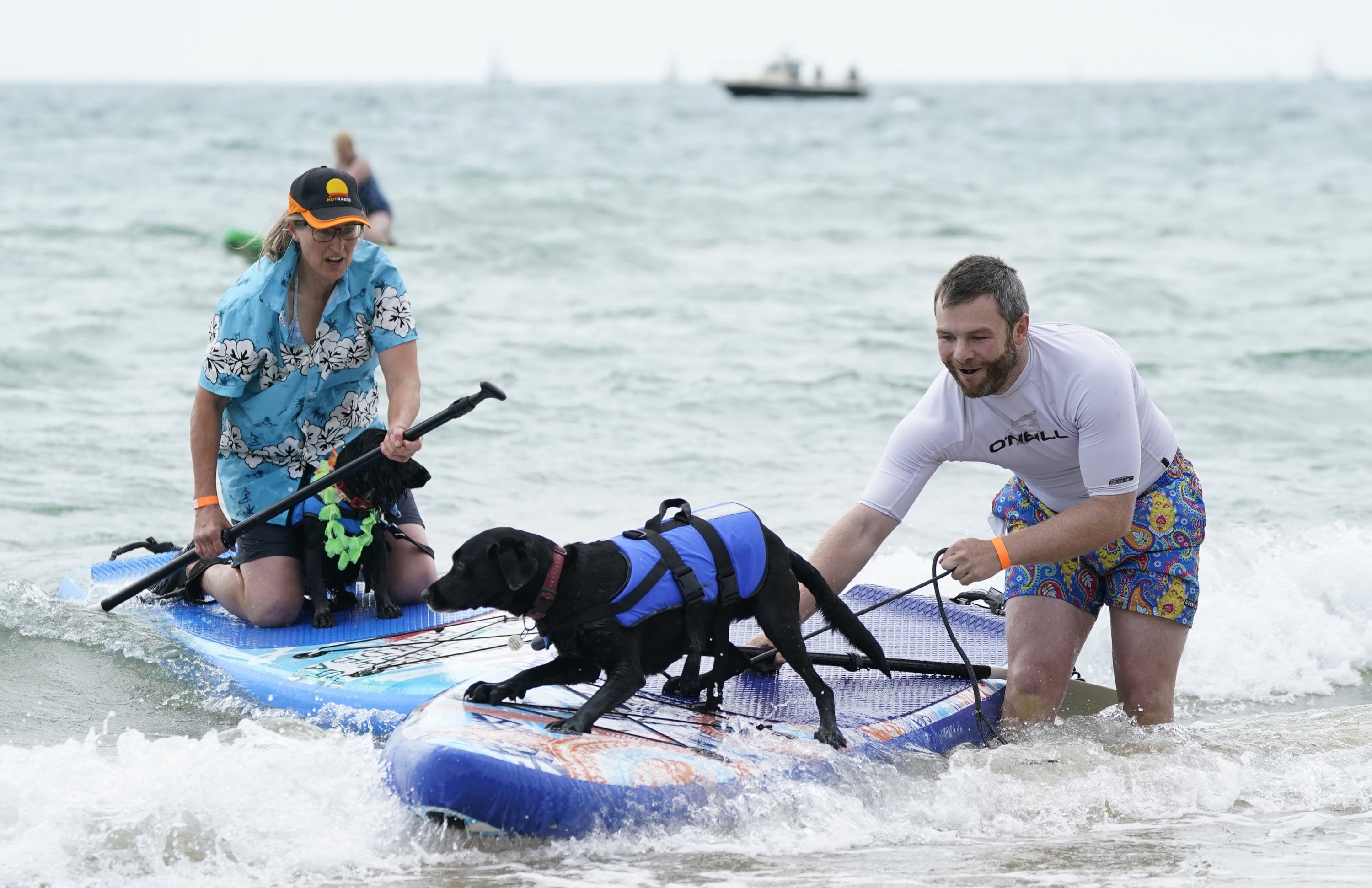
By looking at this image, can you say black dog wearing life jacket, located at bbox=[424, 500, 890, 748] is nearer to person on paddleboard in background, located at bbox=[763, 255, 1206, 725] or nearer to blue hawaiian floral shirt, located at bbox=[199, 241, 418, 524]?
person on paddleboard in background, located at bbox=[763, 255, 1206, 725]

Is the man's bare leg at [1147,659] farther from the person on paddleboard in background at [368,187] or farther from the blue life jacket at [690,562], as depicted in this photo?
the person on paddleboard in background at [368,187]

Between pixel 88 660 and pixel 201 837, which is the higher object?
pixel 201 837

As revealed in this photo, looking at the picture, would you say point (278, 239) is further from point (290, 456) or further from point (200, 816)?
point (200, 816)

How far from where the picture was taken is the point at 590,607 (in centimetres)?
345

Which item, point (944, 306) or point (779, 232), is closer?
point (944, 306)

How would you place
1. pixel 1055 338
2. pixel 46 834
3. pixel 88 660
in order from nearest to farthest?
pixel 46 834, pixel 1055 338, pixel 88 660

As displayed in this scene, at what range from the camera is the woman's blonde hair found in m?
4.55

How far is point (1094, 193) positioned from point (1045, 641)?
72.9ft

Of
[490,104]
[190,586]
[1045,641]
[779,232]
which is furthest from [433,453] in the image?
[490,104]

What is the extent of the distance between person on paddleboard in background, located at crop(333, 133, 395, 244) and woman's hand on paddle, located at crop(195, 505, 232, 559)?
798 centimetres

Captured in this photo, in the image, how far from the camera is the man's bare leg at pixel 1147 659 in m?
4.02

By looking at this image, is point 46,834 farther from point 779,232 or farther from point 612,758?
point 779,232

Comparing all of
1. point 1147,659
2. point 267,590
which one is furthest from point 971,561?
point 267,590

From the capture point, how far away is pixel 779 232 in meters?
19.3
